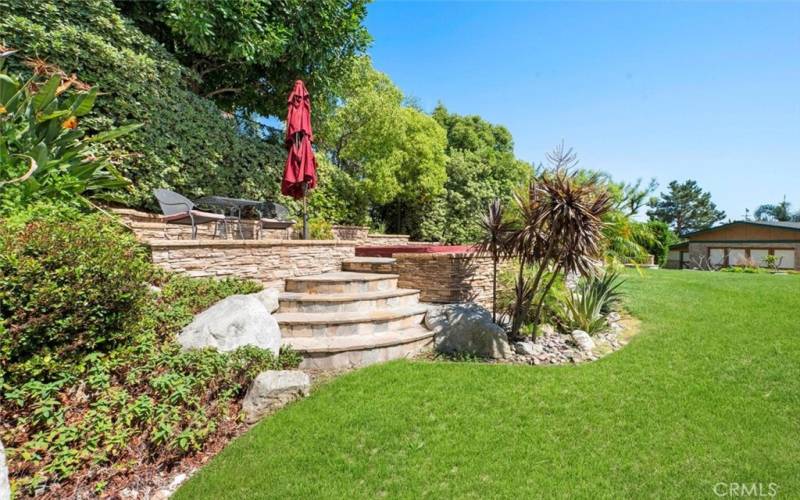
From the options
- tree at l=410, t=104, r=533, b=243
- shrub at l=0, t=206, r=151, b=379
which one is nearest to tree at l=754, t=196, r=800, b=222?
tree at l=410, t=104, r=533, b=243

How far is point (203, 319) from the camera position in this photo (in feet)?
13.4

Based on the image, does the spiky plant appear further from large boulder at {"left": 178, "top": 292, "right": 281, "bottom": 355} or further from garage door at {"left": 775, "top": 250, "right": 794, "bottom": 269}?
garage door at {"left": 775, "top": 250, "right": 794, "bottom": 269}

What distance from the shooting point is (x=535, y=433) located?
3023 mm

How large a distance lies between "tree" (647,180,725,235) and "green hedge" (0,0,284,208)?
2246 inches

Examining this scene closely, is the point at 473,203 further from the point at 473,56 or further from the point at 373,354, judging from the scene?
the point at 373,354

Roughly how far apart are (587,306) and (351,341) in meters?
3.89

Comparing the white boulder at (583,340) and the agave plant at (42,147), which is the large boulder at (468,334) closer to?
the white boulder at (583,340)

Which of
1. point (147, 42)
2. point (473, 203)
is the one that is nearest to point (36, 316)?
point (147, 42)

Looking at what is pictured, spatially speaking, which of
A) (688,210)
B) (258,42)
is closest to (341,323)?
(258,42)

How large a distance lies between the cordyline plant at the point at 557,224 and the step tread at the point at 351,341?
1734 mm

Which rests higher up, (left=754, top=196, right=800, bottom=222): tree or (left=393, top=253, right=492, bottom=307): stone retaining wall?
(left=754, top=196, right=800, bottom=222): tree

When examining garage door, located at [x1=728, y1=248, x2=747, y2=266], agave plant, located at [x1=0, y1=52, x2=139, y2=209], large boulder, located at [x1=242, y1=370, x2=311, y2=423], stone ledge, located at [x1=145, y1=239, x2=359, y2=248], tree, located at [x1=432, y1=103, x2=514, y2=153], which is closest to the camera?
large boulder, located at [x1=242, y1=370, x2=311, y2=423]

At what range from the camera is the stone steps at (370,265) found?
6387 mm

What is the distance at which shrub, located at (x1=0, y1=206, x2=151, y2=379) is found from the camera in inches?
111
